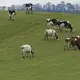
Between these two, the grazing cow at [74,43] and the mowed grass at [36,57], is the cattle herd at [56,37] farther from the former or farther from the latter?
the mowed grass at [36,57]

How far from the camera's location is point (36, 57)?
30.1 m

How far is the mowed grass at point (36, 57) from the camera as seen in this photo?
21731 millimetres

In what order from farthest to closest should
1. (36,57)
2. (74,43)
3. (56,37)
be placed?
(56,37) < (74,43) < (36,57)

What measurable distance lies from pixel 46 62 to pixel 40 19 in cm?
3576

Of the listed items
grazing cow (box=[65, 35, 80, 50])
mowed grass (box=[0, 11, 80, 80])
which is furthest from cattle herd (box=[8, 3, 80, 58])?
mowed grass (box=[0, 11, 80, 80])

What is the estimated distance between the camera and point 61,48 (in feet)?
118

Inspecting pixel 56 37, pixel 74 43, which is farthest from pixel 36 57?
pixel 56 37

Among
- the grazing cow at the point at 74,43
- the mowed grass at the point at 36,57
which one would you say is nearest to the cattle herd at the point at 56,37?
the grazing cow at the point at 74,43

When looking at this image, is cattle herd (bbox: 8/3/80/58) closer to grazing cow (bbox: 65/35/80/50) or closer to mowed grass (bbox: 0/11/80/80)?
grazing cow (bbox: 65/35/80/50)

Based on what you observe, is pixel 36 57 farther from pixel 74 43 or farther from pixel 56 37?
pixel 56 37

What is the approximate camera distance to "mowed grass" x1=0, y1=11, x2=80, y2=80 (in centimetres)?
2173

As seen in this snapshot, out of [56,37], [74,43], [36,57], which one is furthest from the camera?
[56,37]

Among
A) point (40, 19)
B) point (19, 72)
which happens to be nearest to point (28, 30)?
point (40, 19)

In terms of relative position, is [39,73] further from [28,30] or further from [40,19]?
[40,19]
